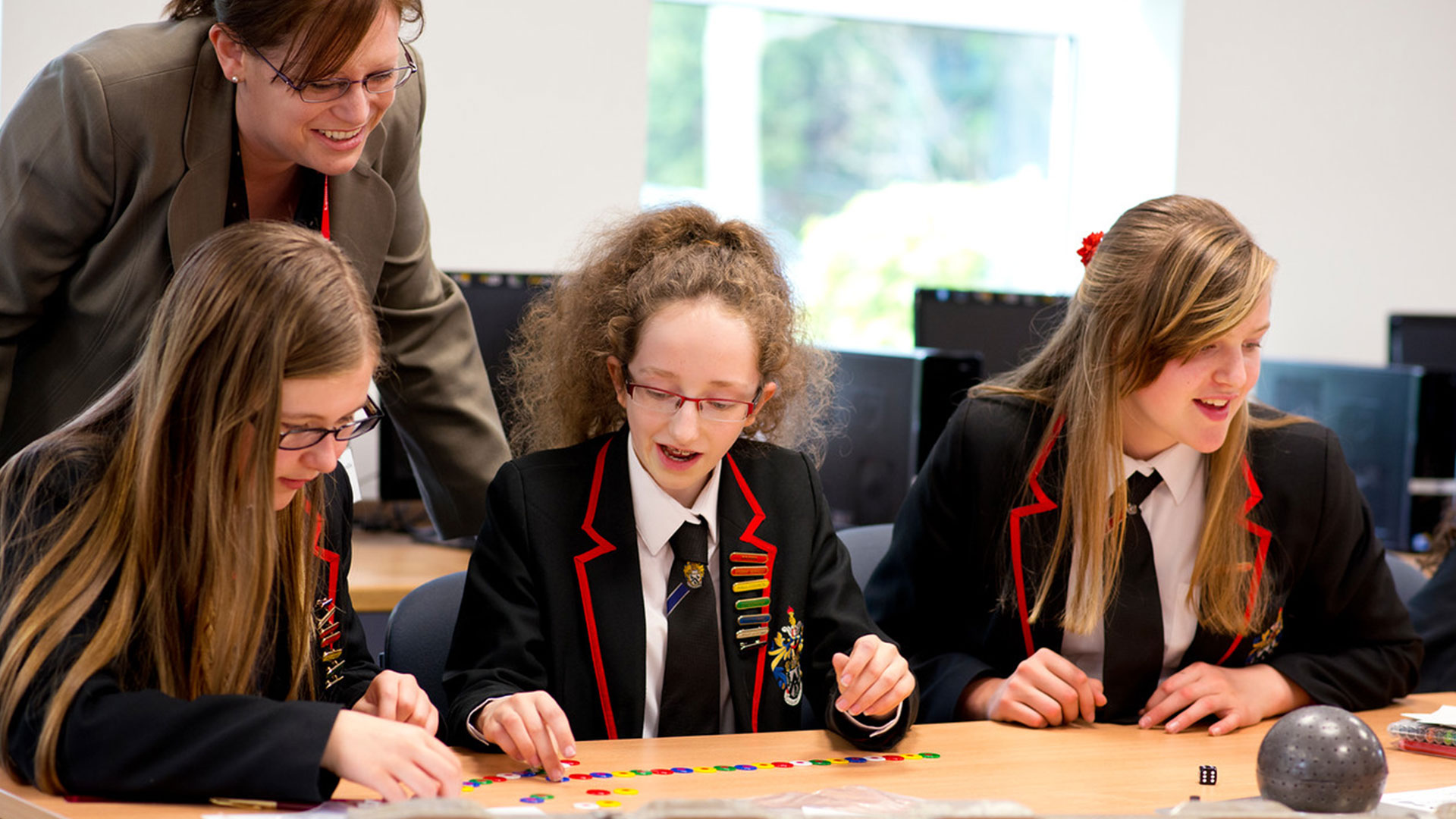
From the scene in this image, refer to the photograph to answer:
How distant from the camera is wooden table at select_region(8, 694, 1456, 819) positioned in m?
1.42

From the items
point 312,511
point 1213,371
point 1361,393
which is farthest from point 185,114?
point 1361,393

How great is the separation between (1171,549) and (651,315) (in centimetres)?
79

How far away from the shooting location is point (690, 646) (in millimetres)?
1787

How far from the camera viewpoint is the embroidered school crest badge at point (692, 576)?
181 centimetres

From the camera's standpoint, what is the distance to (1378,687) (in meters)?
1.97

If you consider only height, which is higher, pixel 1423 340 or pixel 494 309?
pixel 494 309

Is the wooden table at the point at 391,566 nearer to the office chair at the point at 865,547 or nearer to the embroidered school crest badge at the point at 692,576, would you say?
the office chair at the point at 865,547

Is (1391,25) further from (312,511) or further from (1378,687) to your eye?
(312,511)

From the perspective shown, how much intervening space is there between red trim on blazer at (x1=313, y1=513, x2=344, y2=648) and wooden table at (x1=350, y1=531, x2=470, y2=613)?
0.80m

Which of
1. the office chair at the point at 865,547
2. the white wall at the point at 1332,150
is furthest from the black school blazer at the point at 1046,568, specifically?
the white wall at the point at 1332,150

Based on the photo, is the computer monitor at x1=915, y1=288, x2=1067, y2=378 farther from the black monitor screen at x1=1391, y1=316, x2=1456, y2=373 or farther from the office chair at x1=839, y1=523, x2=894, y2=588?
the office chair at x1=839, y1=523, x2=894, y2=588

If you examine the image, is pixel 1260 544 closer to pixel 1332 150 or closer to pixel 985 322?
pixel 985 322

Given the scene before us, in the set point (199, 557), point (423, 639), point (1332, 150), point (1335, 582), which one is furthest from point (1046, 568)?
point (1332, 150)

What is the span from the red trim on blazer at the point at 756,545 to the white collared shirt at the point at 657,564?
0.03 metres
